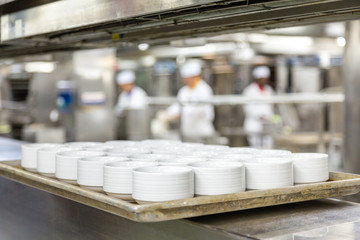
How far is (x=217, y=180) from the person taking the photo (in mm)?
1535

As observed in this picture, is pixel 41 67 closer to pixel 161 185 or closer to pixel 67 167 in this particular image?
pixel 67 167

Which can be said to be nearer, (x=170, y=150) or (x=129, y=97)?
(x=170, y=150)

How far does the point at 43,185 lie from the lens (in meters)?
2.06

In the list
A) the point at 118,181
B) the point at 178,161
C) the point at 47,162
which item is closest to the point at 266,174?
the point at 178,161

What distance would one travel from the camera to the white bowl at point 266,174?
1.64 meters

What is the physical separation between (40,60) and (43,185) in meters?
2.89

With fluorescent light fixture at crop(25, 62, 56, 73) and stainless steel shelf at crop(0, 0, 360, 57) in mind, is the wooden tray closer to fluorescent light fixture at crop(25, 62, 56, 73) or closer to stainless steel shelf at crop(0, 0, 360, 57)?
stainless steel shelf at crop(0, 0, 360, 57)

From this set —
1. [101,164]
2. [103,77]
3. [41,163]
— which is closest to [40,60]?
[103,77]

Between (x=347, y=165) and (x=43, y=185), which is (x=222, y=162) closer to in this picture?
(x=43, y=185)

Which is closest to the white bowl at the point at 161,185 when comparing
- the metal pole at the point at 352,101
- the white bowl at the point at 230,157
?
the white bowl at the point at 230,157

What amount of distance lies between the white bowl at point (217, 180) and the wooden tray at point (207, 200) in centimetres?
3

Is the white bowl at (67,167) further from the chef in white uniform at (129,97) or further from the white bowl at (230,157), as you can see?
the chef in white uniform at (129,97)

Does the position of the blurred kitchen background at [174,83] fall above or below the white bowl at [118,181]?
above

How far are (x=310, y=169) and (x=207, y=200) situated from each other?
485 millimetres
